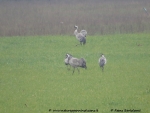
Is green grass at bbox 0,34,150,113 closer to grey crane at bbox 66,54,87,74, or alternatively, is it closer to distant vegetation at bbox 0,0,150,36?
grey crane at bbox 66,54,87,74

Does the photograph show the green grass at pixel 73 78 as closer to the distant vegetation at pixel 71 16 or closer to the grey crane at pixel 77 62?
the grey crane at pixel 77 62

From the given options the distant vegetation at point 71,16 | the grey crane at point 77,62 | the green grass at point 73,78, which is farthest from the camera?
the distant vegetation at point 71,16

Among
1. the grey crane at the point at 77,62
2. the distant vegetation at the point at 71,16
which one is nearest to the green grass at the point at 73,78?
the grey crane at the point at 77,62

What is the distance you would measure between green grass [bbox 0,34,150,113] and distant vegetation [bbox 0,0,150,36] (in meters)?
4.33

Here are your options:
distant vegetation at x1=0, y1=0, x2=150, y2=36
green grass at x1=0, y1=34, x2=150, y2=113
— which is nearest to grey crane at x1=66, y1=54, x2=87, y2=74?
green grass at x1=0, y1=34, x2=150, y2=113

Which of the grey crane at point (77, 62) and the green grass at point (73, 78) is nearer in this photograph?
the green grass at point (73, 78)

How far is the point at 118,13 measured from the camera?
29.1 m

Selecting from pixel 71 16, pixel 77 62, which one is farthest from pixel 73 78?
pixel 71 16

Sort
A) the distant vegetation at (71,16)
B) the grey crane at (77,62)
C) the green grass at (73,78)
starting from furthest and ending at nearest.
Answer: the distant vegetation at (71,16), the grey crane at (77,62), the green grass at (73,78)

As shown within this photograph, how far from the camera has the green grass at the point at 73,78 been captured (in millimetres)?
9979

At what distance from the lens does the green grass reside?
9.98 metres

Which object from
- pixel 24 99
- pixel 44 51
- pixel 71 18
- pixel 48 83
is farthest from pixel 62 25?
pixel 24 99

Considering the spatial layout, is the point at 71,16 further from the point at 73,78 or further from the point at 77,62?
the point at 73,78

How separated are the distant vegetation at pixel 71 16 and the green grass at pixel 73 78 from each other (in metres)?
4.33
